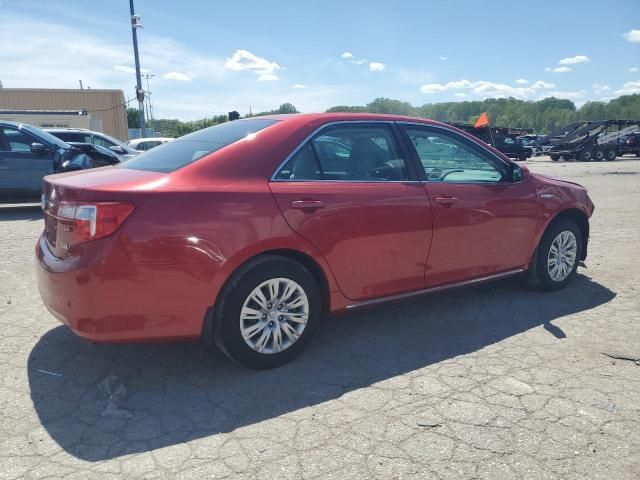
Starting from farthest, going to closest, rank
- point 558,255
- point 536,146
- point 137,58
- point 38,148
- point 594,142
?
point 536,146 → point 594,142 → point 137,58 → point 38,148 → point 558,255

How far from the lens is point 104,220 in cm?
272

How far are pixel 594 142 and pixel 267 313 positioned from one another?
31.7 meters

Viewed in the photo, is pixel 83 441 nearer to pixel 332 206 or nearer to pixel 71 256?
pixel 71 256

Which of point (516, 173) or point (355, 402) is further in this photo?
point (516, 173)

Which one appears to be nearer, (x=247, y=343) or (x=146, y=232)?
(x=146, y=232)

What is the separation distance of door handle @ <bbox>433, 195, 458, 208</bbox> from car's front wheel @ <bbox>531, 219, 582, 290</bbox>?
1308 millimetres

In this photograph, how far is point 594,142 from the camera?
97.5 feet

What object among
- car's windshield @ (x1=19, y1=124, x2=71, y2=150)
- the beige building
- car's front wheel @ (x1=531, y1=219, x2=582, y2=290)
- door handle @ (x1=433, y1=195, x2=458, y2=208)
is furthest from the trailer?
the beige building

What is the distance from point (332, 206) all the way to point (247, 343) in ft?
3.36

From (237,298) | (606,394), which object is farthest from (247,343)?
(606,394)

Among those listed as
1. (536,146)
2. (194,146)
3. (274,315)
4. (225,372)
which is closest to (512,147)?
(536,146)

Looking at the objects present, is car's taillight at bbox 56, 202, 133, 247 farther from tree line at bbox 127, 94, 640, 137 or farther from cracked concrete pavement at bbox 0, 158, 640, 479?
tree line at bbox 127, 94, 640, 137

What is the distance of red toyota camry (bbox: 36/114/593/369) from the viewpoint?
9.11ft

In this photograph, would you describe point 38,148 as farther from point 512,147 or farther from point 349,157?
point 512,147
